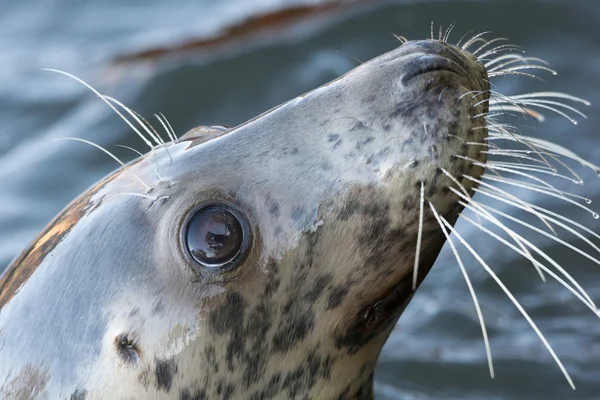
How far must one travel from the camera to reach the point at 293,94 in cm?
621

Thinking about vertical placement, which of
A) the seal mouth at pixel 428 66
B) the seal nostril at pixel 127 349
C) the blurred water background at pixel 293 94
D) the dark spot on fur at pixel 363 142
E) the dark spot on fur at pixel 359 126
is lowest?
the seal nostril at pixel 127 349

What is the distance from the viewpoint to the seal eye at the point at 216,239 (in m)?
2.50

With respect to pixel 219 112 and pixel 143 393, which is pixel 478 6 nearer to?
pixel 219 112

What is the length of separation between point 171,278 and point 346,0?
4560 millimetres

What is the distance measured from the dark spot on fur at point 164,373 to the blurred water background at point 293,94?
2.12 metres

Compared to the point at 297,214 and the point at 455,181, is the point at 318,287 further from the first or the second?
the point at 455,181

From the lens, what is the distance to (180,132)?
608cm

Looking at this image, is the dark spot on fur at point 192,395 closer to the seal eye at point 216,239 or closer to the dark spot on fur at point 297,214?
the seal eye at point 216,239

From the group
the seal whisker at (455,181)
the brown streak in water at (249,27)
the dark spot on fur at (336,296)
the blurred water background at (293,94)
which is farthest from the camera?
the brown streak in water at (249,27)

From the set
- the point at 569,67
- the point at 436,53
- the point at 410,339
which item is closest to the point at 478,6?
the point at 569,67

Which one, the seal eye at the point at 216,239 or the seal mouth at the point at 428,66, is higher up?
the seal mouth at the point at 428,66

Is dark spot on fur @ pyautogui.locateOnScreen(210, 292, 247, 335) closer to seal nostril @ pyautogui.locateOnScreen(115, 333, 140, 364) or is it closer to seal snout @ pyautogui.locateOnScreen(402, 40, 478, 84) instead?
seal nostril @ pyautogui.locateOnScreen(115, 333, 140, 364)

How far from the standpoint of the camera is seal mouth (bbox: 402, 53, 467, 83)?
99.4 inches

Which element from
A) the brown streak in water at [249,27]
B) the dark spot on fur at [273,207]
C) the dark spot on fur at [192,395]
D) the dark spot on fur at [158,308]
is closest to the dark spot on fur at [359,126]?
the dark spot on fur at [273,207]
